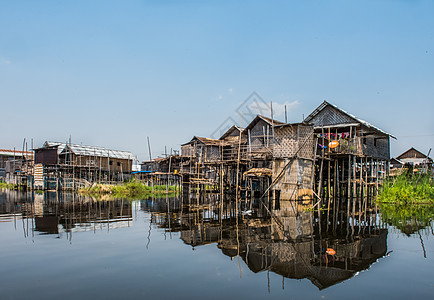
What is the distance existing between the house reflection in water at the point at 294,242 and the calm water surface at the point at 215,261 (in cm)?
3

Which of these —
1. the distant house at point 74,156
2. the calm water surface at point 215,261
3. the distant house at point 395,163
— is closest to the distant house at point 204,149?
the distant house at point 74,156

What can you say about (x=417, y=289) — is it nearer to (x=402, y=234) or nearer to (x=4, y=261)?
(x=402, y=234)

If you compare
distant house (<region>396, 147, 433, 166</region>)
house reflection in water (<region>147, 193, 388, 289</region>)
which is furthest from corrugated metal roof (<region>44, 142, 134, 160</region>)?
distant house (<region>396, 147, 433, 166</region>)

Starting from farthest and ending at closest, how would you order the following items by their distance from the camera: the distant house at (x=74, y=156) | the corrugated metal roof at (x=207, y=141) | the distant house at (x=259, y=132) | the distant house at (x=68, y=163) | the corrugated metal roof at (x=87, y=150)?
1. the corrugated metal roof at (x=87, y=150)
2. the distant house at (x=74, y=156)
3. the distant house at (x=68, y=163)
4. the corrugated metal roof at (x=207, y=141)
5. the distant house at (x=259, y=132)

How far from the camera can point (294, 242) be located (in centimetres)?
803

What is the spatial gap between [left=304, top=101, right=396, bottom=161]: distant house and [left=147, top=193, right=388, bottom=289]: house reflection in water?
7.83m

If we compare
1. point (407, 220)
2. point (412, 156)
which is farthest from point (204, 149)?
point (412, 156)

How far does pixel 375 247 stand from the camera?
307 inches

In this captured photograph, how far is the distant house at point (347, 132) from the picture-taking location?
64.5ft

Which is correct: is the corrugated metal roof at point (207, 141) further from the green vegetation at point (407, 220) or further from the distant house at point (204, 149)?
the green vegetation at point (407, 220)

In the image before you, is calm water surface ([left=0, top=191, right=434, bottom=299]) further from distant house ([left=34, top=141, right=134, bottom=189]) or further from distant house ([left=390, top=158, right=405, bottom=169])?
distant house ([left=390, top=158, right=405, bottom=169])

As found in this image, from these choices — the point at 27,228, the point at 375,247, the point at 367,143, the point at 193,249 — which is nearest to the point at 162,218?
the point at 27,228

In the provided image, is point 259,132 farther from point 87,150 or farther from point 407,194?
point 87,150

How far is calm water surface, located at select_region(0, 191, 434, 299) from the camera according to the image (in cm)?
492
